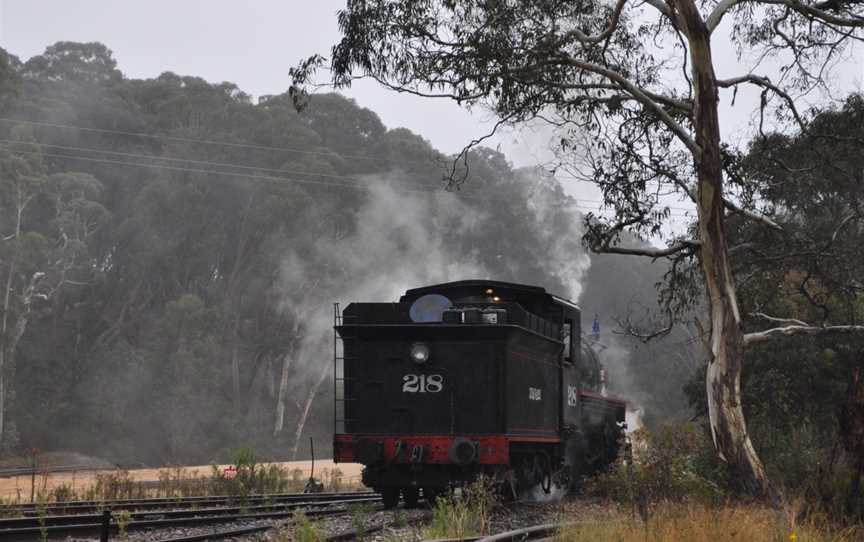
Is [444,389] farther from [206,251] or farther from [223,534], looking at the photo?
[206,251]

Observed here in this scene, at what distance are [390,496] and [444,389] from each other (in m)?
2.14

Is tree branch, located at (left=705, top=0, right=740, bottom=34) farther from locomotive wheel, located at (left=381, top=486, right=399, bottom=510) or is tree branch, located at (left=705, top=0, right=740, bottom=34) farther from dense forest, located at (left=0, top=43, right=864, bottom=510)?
dense forest, located at (left=0, top=43, right=864, bottom=510)

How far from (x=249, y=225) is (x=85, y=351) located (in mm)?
10110

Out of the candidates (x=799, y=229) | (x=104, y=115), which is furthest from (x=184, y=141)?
(x=799, y=229)

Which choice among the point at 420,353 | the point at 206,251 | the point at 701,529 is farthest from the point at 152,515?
the point at 206,251

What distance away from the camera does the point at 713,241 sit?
59.4 ft

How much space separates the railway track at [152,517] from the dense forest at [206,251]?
30.2m

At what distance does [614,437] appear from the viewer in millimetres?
22094

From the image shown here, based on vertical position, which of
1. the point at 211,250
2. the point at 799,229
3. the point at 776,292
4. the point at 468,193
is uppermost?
the point at 468,193

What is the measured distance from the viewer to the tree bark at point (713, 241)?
17.7 metres

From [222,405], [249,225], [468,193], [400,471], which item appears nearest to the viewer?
[400,471]

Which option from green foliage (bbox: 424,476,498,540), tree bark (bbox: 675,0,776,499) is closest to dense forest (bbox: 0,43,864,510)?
tree bark (bbox: 675,0,776,499)

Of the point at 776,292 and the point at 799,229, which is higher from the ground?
the point at 799,229

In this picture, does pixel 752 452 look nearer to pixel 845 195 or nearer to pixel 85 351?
pixel 845 195
